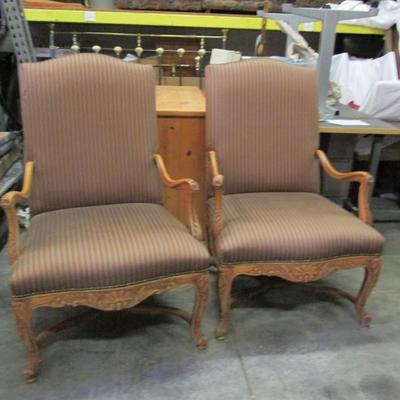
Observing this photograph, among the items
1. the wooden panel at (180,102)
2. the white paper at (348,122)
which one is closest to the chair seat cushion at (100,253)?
the wooden panel at (180,102)

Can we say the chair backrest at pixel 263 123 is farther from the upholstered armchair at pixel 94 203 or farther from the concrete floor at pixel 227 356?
the concrete floor at pixel 227 356

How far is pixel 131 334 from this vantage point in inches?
63.2

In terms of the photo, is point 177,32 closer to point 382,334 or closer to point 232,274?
point 232,274

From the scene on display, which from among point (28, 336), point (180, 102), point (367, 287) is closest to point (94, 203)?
point (28, 336)

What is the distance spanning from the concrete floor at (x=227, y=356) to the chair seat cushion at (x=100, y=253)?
0.35m

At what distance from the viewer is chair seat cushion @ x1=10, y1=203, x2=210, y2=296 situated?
4.06 ft

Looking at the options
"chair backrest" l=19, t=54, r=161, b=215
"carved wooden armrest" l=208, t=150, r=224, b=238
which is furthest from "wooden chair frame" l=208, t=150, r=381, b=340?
"chair backrest" l=19, t=54, r=161, b=215

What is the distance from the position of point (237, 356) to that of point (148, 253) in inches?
21.1

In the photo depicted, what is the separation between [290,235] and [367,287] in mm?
441

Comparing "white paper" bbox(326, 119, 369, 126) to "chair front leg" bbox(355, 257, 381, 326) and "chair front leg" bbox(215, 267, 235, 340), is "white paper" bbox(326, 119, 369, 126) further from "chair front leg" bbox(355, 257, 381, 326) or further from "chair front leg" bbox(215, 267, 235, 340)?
"chair front leg" bbox(215, 267, 235, 340)

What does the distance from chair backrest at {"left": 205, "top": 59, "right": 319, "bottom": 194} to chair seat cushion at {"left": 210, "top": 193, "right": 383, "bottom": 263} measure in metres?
0.22

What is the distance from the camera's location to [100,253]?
129 centimetres

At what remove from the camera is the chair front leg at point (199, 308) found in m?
1.41

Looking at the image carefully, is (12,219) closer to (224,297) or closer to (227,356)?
(224,297)
